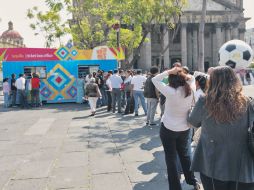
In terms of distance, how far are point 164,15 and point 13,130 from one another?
47.3ft

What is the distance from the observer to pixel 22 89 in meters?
16.4

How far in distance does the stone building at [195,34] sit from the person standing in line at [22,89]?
36.4m

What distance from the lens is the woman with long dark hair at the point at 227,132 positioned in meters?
2.74

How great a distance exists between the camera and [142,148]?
24.6 ft

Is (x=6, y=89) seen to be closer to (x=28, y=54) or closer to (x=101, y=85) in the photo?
(x=28, y=54)

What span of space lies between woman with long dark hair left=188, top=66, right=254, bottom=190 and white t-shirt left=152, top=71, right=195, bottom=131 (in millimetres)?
1389

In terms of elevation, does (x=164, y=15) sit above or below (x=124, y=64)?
above

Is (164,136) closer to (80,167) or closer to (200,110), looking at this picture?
(200,110)

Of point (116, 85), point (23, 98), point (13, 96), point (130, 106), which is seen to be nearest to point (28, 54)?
point (13, 96)

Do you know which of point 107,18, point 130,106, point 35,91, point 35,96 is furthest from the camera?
point 107,18

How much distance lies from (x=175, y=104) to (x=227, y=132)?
1536 mm

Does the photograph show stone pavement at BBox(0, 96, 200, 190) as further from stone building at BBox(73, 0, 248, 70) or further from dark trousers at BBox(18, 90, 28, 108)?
stone building at BBox(73, 0, 248, 70)

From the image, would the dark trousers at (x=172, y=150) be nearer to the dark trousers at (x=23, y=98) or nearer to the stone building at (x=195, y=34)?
the dark trousers at (x=23, y=98)

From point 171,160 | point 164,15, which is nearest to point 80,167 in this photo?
point 171,160
